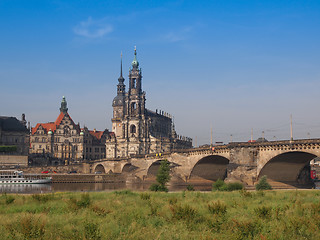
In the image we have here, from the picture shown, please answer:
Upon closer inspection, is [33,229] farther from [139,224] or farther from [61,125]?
[61,125]

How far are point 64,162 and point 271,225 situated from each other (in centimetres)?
14018

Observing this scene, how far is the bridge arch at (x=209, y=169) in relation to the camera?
87438 millimetres

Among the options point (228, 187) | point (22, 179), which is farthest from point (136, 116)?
point (228, 187)

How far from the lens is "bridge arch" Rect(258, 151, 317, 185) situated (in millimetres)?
67125

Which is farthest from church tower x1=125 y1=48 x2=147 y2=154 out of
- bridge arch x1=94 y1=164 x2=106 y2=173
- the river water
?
the river water

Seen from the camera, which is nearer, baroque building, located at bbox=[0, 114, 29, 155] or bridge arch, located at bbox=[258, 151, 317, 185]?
bridge arch, located at bbox=[258, 151, 317, 185]

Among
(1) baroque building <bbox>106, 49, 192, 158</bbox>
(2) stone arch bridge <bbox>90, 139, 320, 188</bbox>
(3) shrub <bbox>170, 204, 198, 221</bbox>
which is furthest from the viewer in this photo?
(1) baroque building <bbox>106, 49, 192, 158</bbox>

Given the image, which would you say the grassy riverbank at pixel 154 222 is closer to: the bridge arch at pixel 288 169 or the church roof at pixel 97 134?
the bridge arch at pixel 288 169

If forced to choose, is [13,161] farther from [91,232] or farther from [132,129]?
[91,232]

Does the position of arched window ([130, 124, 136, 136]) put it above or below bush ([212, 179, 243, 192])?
above

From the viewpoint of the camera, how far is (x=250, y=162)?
68.9m

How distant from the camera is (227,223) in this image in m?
20.5

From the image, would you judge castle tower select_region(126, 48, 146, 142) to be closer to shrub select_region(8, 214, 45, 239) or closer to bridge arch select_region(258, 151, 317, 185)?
bridge arch select_region(258, 151, 317, 185)

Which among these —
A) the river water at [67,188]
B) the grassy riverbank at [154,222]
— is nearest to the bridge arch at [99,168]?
the river water at [67,188]
